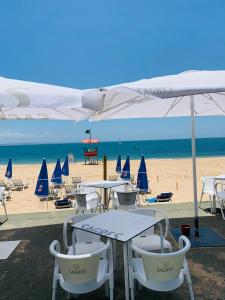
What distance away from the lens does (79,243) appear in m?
3.27

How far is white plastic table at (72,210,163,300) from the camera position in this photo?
2436 mm

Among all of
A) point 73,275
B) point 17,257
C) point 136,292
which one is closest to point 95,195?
point 17,257

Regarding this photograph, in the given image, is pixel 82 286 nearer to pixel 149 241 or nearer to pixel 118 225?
pixel 118 225

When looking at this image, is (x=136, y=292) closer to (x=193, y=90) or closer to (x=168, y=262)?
(x=168, y=262)

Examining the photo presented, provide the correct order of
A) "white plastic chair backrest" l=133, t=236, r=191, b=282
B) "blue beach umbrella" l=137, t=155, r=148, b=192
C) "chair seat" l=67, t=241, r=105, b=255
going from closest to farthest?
"white plastic chair backrest" l=133, t=236, r=191, b=282, "chair seat" l=67, t=241, r=105, b=255, "blue beach umbrella" l=137, t=155, r=148, b=192

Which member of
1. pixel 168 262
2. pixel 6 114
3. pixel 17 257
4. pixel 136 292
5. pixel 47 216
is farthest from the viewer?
pixel 47 216

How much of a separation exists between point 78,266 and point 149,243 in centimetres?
115

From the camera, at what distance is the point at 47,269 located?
3453 millimetres

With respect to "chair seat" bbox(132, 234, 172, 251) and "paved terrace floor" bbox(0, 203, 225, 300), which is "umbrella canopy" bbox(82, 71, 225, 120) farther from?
"paved terrace floor" bbox(0, 203, 225, 300)

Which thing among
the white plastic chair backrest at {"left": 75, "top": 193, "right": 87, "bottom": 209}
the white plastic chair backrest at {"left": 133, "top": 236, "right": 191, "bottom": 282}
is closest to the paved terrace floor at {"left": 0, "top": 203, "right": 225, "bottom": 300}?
the white plastic chair backrest at {"left": 75, "top": 193, "right": 87, "bottom": 209}

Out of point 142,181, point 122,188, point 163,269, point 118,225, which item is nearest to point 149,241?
point 118,225

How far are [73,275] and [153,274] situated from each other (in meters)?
0.68

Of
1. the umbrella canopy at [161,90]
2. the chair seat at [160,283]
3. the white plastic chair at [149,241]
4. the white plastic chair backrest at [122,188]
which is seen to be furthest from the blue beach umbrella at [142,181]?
the chair seat at [160,283]

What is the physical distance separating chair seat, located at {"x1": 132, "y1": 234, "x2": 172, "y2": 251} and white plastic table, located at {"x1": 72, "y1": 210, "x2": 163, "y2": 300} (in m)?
0.36
